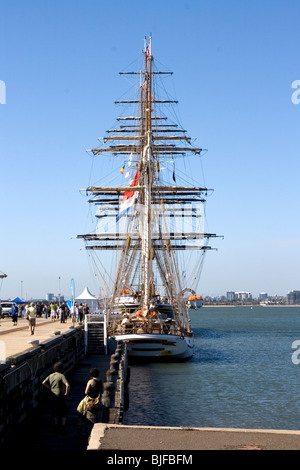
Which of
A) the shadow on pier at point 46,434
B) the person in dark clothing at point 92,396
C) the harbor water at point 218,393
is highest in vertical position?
the person in dark clothing at point 92,396

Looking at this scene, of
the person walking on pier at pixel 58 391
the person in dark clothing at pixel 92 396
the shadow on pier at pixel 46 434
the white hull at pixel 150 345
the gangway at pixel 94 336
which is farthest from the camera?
the white hull at pixel 150 345

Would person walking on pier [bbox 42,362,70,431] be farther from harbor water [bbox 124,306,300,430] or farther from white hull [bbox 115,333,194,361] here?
white hull [bbox 115,333,194,361]

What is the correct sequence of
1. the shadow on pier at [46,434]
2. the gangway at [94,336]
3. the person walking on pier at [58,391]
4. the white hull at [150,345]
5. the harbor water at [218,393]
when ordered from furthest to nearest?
1. the white hull at [150,345]
2. the gangway at [94,336]
3. the harbor water at [218,393]
4. the person walking on pier at [58,391]
5. the shadow on pier at [46,434]

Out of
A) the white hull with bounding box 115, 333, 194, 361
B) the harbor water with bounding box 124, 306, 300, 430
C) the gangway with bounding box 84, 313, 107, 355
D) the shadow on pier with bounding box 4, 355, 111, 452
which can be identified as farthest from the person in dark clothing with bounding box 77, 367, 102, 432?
the white hull with bounding box 115, 333, 194, 361

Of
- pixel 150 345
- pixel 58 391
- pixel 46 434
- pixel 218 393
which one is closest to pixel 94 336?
pixel 150 345

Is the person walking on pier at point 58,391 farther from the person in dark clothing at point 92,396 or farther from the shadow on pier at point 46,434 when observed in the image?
the person in dark clothing at point 92,396

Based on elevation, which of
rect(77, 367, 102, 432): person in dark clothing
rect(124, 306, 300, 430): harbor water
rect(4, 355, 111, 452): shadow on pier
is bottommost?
rect(124, 306, 300, 430): harbor water

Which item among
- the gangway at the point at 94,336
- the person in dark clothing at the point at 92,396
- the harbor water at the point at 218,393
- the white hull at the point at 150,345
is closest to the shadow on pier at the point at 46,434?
the person in dark clothing at the point at 92,396

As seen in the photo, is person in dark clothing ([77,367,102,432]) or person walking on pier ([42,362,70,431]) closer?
person in dark clothing ([77,367,102,432])

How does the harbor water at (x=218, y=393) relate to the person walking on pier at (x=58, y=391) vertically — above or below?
below

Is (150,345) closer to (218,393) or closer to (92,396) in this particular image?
(218,393)

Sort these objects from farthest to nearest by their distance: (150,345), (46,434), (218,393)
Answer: (150,345), (218,393), (46,434)

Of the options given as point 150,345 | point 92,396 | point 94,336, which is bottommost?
point 150,345
